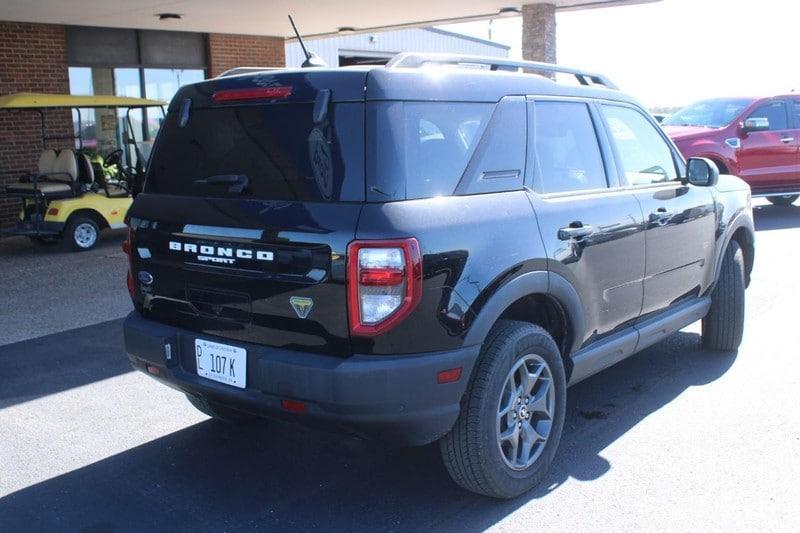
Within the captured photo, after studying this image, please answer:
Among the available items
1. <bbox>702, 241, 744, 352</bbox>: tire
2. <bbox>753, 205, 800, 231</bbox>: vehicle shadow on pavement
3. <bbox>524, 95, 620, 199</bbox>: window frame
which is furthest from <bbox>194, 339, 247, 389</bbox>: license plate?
<bbox>753, 205, 800, 231</bbox>: vehicle shadow on pavement

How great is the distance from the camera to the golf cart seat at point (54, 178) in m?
Result: 11.1

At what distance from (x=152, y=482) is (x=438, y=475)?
140cm

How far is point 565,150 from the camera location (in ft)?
14.0

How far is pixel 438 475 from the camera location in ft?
13.4

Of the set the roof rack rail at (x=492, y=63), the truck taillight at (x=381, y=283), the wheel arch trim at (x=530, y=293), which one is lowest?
the wheel arch trim at (x=530, y=293)

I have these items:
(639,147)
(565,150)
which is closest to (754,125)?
(639,147)

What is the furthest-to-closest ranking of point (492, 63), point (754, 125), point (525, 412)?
1. point (754, 125)
2. point (492, 63)
3. point (525, 412)

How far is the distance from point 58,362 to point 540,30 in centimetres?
994

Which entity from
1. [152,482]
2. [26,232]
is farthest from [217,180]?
[26,232]

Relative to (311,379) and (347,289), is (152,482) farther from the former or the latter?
(347,289)

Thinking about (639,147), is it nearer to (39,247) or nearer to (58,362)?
(58,362)

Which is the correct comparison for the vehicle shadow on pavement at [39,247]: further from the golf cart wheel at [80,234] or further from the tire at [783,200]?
the tire at [783,200]

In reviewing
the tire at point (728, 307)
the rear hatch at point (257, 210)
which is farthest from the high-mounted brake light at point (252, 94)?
the tire at point (728, 307)

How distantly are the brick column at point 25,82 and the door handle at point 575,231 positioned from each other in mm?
11096
